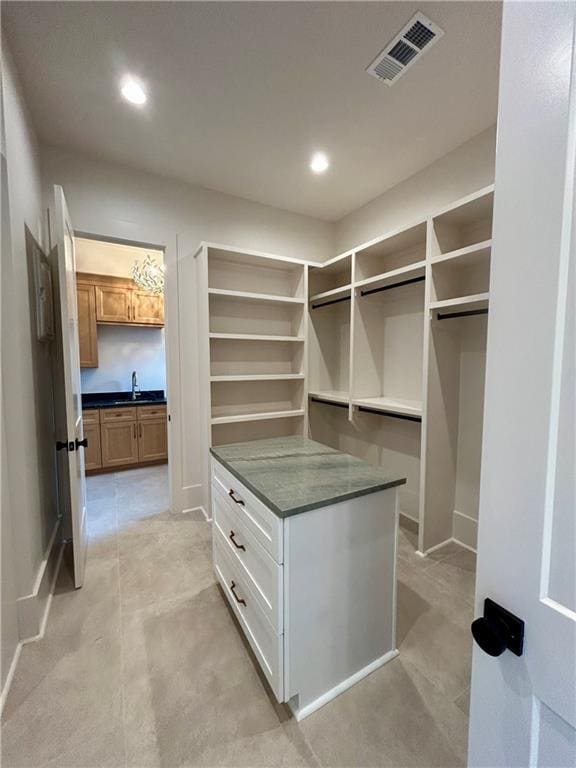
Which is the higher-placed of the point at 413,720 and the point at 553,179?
the point at 553,179

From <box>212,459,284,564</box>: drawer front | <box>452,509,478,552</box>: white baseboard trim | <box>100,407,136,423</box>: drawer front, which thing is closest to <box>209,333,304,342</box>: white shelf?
<box>212,459,284,564</box>: drawer front

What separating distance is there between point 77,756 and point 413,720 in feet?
4.16

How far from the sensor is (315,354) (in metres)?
3.55

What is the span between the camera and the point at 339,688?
1414mm

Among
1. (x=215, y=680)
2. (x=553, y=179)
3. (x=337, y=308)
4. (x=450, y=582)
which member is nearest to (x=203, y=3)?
(x=553, y=179)

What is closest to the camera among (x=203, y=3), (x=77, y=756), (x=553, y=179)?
(x=553, y=179)

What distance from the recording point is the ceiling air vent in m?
1.52

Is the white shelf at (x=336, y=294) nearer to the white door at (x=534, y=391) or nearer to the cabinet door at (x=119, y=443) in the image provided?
the white door at (x=534, y=391)

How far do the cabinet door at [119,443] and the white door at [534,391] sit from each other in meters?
4.39

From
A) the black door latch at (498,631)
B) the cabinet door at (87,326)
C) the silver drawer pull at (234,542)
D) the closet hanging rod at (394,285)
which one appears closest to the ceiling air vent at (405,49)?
the closet hanging rod at (394,285)

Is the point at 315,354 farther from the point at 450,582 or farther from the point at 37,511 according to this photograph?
the point at 37,511

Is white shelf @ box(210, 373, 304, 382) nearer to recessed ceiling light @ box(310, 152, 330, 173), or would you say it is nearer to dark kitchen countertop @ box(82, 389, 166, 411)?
recessed ceiling light @ box(310, 152, 330, 173)

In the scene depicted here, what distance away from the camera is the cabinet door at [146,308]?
4.51 meters

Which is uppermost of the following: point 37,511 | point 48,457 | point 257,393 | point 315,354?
point 315,354
